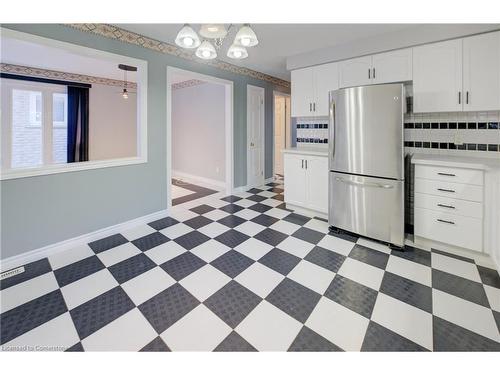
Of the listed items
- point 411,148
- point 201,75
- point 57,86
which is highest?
point 57,86

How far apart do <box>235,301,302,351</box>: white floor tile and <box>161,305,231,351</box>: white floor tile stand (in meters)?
0.13

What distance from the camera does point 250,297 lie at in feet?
6.05

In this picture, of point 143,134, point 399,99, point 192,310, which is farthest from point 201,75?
point 192,310

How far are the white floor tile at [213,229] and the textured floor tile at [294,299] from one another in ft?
3.89

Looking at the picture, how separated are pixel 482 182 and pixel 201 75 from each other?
3600 millimetres

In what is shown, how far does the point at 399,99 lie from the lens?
2391 mm

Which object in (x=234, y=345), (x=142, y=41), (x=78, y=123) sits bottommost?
(x=234, y=345)

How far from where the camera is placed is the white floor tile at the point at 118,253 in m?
2.38

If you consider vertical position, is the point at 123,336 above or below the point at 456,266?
below

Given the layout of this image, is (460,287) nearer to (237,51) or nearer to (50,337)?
(237,51)

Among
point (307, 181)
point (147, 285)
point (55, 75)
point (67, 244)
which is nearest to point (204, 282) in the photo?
point (147, 285)

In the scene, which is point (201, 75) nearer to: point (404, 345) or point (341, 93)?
point (341, 93)

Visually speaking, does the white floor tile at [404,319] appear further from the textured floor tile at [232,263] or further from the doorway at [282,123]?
the doorway at [282,123]

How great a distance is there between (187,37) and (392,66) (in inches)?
96.9
